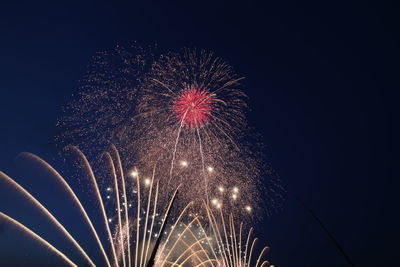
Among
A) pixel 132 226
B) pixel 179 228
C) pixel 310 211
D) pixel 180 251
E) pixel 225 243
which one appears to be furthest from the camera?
pixel 180 251

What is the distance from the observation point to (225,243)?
75.9 ft

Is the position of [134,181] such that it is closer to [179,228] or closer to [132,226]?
[132,226]

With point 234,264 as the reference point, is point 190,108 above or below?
above

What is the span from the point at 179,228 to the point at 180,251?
578 centimetres

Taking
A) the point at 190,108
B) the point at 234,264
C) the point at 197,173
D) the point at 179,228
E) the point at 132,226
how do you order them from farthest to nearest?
1. the point at 179,228
2. the point at 132,226
3. the point at 234,264
4. the point at 197,173
5. the point at 190,108

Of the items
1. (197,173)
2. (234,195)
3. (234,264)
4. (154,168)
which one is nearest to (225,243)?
(234,264)

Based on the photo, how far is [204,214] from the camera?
22469 mm

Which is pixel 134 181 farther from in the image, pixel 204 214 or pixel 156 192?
pixel 204 214

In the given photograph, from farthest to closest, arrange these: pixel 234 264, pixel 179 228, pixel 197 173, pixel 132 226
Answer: pixel 179 228
pixel 132 226
pixel 234 264
pixel 197 173

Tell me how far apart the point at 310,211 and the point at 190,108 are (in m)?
10.7

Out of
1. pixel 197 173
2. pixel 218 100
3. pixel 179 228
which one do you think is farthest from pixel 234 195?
pixel 179 228

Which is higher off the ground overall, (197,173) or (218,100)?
(218,100)

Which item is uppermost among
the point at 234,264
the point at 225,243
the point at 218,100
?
the point at 218,100

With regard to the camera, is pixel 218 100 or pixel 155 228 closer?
pixel 218 100
